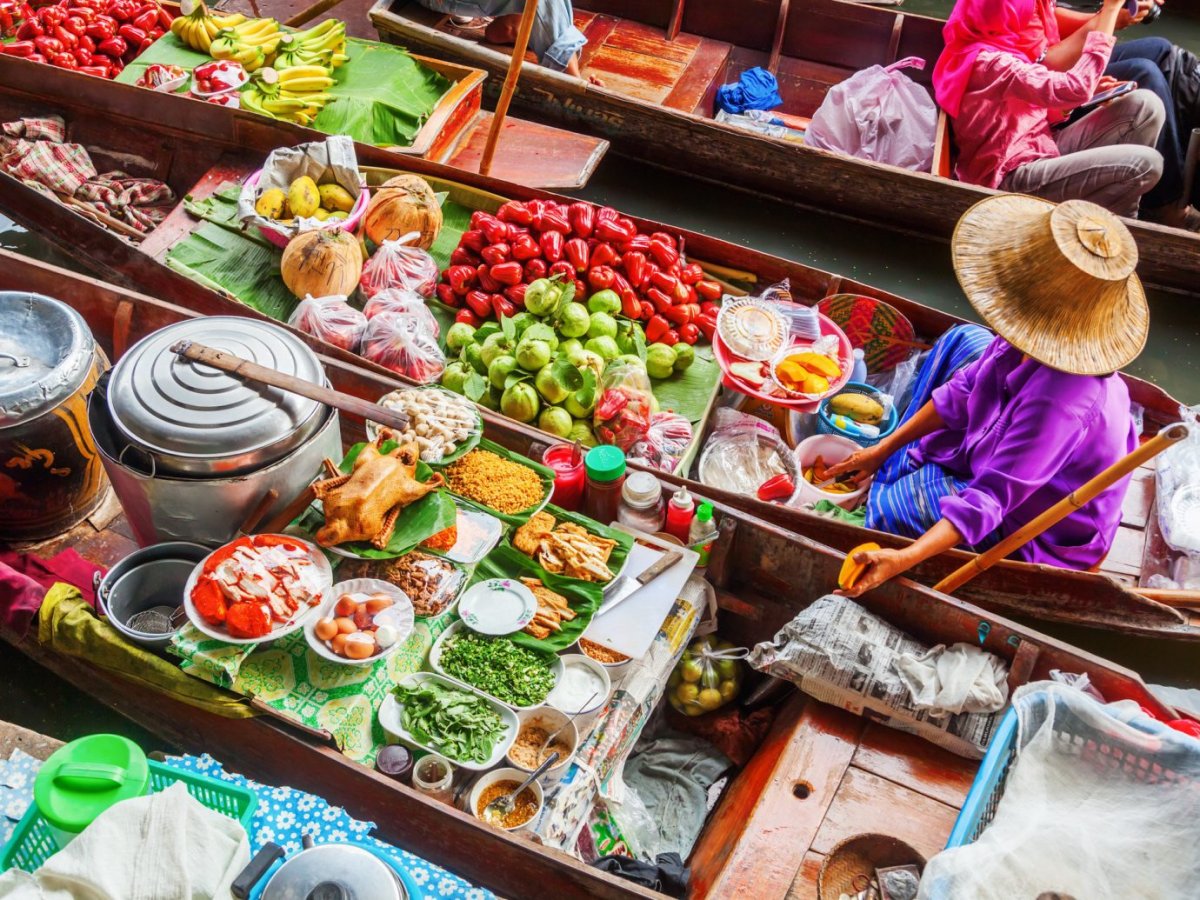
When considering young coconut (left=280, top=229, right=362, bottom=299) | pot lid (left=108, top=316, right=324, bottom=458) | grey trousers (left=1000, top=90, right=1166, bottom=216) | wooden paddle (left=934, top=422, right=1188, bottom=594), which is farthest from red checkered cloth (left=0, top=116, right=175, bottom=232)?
grey trousers (left=1000, top=90, right=1166, bottom=216)

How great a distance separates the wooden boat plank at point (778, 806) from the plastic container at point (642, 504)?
80cm

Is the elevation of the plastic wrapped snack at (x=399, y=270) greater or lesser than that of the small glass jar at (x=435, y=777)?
greater

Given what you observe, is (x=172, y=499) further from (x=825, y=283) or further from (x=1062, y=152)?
(x=1062, y=152)

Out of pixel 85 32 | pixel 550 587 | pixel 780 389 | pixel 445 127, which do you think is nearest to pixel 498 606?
pixel 550 587

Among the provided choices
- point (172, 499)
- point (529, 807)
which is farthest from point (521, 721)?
point (172, 499)

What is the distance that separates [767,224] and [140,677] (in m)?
4.44

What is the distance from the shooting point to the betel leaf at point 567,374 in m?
3.79

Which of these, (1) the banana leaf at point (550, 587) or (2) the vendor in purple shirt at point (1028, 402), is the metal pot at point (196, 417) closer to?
(1) the banana leaf at point (550, 587)

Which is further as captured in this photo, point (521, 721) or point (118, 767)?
point (521, 721)

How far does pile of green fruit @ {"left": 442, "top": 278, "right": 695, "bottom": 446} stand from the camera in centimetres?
Answer: 378

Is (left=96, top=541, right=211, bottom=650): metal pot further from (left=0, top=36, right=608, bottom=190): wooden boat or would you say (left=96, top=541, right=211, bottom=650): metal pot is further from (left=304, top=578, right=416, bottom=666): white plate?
(left=0, top=36, right=608, bottom=190): wooden boat

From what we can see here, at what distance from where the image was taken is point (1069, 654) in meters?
2.85

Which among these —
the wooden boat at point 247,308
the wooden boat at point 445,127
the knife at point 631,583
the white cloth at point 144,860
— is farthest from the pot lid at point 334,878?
the wooden boat at point 445,127

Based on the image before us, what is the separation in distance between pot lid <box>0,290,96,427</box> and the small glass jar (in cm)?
182
